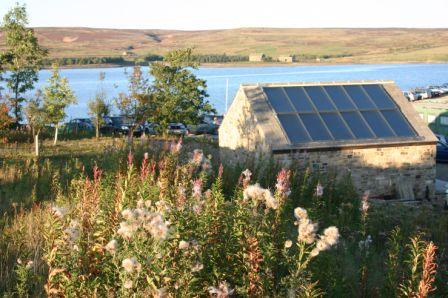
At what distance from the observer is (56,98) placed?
114 ft

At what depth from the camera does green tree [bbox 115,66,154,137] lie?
42.1 meters

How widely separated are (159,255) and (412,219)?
37.7ft

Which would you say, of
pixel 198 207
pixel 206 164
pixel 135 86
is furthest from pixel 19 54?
pixel 198 207

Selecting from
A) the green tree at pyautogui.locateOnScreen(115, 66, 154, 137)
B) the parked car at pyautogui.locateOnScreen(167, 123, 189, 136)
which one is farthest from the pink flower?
the parked car at pyautogui.locateOnScreen(167, 123, 189, 136)

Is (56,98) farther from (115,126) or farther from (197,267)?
(197,267)

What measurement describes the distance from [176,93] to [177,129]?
4.01 meters

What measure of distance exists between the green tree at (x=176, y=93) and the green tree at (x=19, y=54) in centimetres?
868

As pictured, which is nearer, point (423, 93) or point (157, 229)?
point (157, 229)

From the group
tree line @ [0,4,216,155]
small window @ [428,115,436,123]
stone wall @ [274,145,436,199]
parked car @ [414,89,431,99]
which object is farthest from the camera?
→ parked car @ [414,89,431,99]

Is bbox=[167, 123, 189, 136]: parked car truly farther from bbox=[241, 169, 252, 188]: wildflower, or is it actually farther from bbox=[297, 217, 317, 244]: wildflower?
bbox=[297, 217, 317, 244]: wildflower

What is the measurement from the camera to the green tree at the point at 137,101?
4212 centimetres

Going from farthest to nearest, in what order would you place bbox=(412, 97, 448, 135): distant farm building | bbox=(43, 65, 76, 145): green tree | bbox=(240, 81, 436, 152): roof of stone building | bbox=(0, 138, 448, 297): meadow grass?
bbox=(412, 97, 448, 135): distant farm building → bbox=(43, 65, 76, 145): green tree → bbox=(240, 81, 436, 152): roof of stone building → bbox=(0, 138, 448, 297): meadow grass

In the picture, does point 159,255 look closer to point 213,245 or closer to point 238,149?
point 213,245

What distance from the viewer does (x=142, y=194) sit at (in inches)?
295
